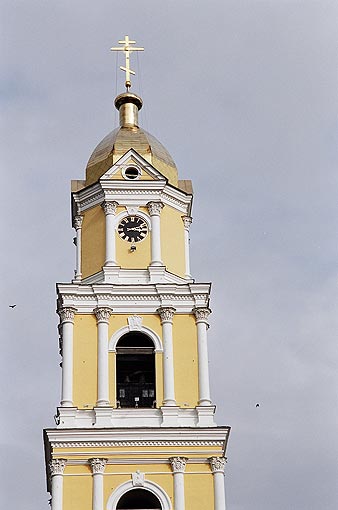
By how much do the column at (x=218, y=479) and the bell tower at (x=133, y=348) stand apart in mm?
25

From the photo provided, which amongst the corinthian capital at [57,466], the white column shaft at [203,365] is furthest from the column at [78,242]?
the corinthian capital at [57,466]

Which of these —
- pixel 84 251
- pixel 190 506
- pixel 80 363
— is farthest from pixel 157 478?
pixel 84 251

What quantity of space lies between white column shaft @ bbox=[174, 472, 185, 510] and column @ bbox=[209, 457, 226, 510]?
81 centimetres

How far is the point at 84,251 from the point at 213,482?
26.0ft

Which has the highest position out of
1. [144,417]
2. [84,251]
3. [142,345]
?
[84,251]

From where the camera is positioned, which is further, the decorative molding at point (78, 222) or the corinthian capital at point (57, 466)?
the decorative molding at point (78, 222)

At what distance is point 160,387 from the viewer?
35.3 metres

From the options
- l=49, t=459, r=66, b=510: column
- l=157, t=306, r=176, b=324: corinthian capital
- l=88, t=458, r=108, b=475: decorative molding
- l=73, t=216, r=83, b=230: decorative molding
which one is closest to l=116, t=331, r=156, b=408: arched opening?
l=157, t=306, r=176, b=324: corinthian capital

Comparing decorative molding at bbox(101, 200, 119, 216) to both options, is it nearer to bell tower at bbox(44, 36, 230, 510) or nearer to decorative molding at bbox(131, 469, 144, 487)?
bell tower at bbox(44, 36, 230, 510)

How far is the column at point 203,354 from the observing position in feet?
115

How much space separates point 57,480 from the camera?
1321 inches

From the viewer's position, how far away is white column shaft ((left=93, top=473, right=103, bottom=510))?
33250 mm

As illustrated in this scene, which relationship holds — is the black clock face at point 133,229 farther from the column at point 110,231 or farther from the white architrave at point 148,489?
the white architrave at point 148,489

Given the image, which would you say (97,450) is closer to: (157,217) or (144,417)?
(144,417)
